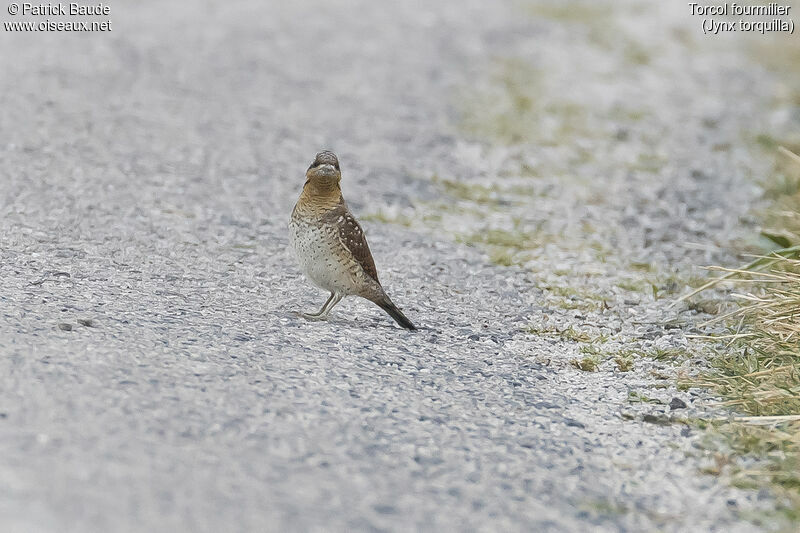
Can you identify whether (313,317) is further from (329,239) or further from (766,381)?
(766,381)

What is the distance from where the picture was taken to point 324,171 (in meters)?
5.27

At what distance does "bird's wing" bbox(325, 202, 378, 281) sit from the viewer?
536 cm

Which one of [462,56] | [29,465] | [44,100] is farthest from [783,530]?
[462,56]

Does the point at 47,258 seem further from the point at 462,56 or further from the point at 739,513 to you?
the point at 462,56

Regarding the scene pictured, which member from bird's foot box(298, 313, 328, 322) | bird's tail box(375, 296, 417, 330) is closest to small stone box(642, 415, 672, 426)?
bird's tail box(375, 296, 417, 330)

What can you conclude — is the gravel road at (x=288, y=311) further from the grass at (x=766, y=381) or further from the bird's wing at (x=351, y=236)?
the bird's wing at (x=351, y=236)

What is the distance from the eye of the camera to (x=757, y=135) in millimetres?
10570

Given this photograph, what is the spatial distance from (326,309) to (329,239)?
436 mm

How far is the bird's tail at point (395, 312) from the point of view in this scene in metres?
5.51

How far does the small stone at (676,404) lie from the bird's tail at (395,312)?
144 cm

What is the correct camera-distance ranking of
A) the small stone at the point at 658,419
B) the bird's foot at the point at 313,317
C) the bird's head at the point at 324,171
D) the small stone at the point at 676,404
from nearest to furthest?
the small stone at the point at 658,419
the small stone at the point at 676,404
the bird's head at the point at 324,171
the bird's foot at the point at 313,317

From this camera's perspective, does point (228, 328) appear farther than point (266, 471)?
Yes

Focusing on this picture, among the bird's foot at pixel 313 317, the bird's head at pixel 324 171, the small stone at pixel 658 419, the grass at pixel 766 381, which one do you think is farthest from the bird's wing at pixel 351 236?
the grass at pixel 766 381

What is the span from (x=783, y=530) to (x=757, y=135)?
7650 mm
